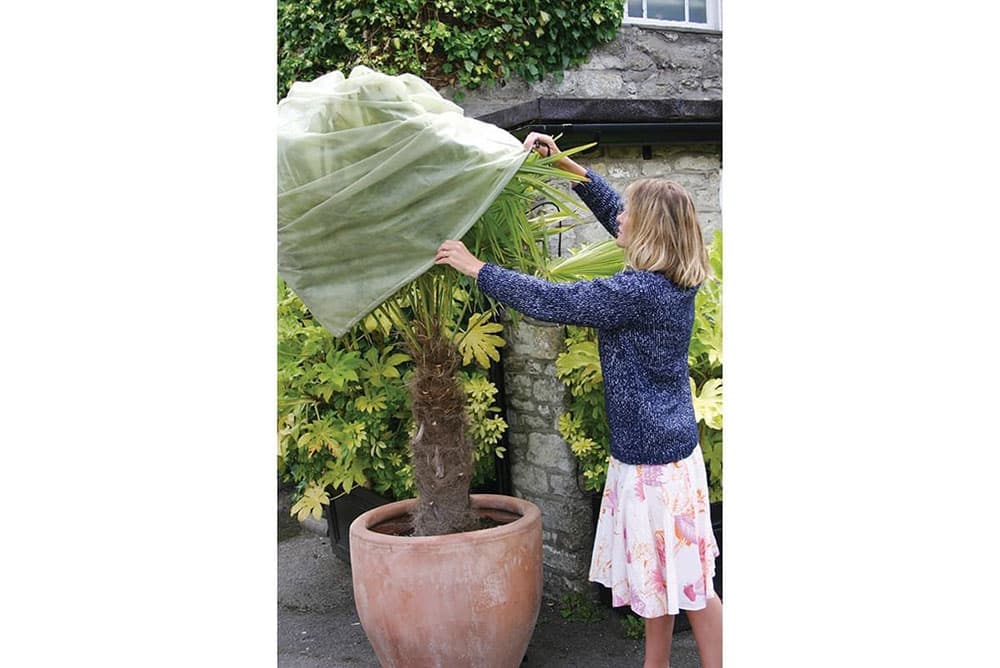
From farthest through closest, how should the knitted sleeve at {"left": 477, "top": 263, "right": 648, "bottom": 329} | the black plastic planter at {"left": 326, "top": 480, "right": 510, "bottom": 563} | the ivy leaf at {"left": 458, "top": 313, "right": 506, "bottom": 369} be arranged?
the black plastic planter at {"left": 326, "top": 480, "right": 510, "bottom": 563}
the ivy leaf at {"left": 458, "top": 313, "right": 506, "bottom": 369}
the knitted sleeve at {"left": 477, "top": 263, "right": 648, "bottom": 329}

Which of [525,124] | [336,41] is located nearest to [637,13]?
[525,124]

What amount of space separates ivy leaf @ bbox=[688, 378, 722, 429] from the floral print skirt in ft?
1.69

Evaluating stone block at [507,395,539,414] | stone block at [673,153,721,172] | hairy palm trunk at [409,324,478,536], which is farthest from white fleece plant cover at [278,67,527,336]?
stone block at [507,395,539,414]

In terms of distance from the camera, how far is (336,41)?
388 cm

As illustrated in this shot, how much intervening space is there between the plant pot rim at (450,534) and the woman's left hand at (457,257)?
0.80m

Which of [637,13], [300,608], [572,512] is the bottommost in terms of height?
[300,608]

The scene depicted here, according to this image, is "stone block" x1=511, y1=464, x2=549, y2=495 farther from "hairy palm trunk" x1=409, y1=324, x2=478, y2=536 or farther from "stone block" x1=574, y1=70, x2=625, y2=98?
"stone block" x1=574, y1=70, x2=625, y2=98

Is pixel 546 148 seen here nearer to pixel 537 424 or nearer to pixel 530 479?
pixel 537 424

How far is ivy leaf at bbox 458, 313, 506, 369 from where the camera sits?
3.40 meters

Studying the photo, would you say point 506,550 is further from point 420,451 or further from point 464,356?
point 464,356

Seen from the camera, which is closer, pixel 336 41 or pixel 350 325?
pixel 350 325

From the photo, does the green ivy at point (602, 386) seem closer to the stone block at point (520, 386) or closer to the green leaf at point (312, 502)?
the stone block at point (520, 386)
